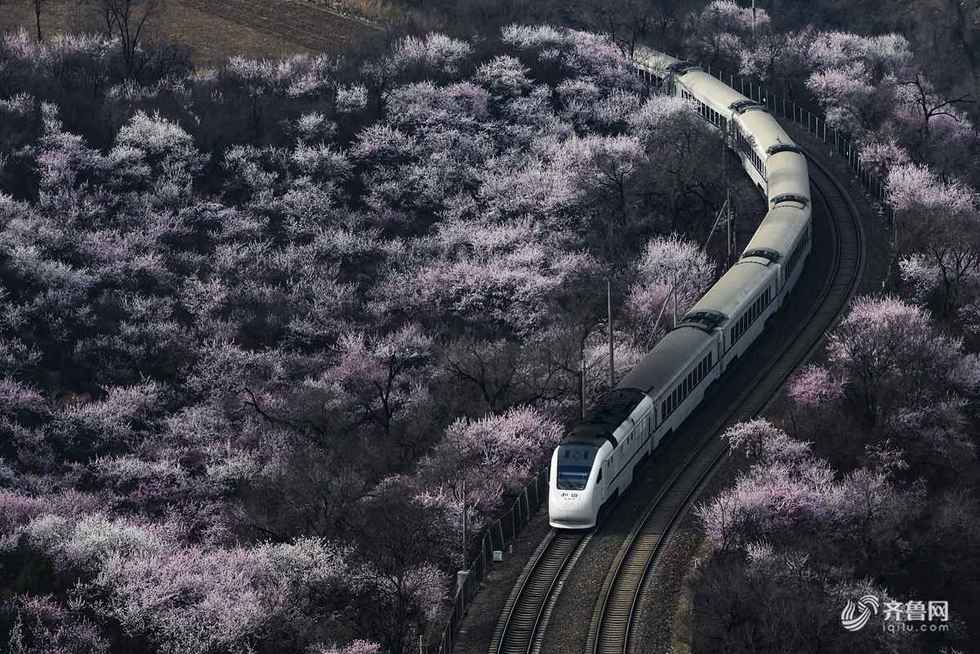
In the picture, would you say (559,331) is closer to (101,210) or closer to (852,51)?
(101,210)

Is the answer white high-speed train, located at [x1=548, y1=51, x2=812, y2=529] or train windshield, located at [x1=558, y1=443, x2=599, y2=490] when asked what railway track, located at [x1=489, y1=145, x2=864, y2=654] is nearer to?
white high-speed train, located at [x1=548, y1=51, x2=812, y2=529]

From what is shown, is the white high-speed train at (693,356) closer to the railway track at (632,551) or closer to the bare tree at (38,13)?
the railway track at (632,551)

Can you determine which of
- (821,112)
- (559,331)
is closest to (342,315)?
(559,331)

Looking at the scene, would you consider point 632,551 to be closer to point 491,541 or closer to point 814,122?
point 491,541

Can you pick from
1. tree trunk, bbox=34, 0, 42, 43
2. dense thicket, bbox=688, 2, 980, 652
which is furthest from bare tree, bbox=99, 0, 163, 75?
dense thicket, bbox=688, 2, 980, 652

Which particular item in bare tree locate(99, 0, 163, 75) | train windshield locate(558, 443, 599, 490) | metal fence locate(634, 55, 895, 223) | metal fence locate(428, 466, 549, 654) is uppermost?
bare tree locate(99, 0, 163, 75)

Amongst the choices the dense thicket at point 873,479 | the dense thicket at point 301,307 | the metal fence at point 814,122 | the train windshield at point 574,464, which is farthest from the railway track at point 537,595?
the metal fence at point 814,122

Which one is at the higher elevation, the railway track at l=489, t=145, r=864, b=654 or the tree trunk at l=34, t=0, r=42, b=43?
the tree trunk at l=34, t=0, r=42, b=43
